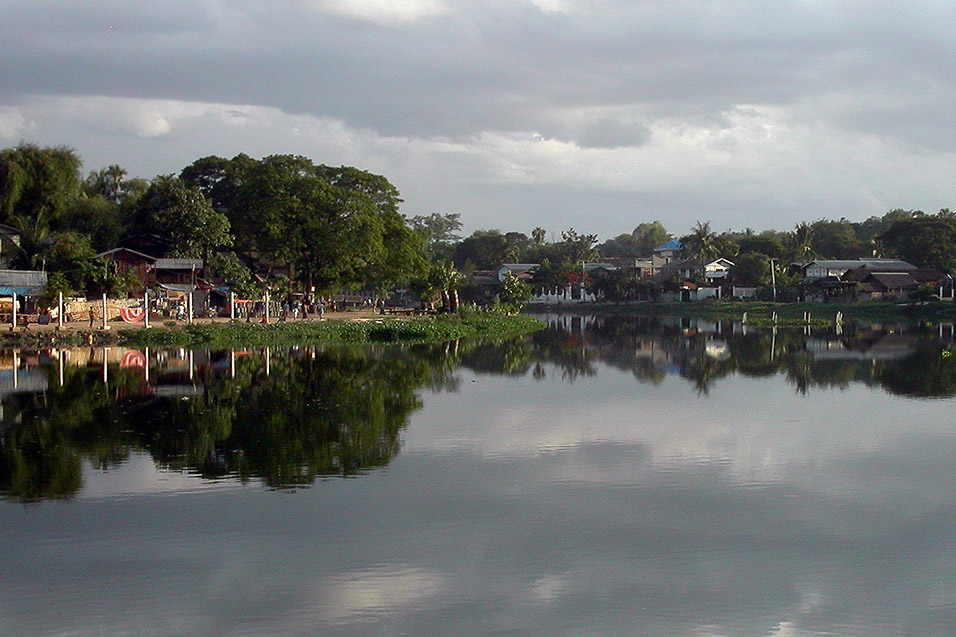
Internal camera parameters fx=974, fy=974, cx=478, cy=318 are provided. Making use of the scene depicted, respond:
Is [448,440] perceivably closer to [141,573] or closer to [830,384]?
[141,573]

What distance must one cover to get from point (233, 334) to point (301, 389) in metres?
15.8

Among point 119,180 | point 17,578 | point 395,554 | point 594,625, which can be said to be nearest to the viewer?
point 594,625

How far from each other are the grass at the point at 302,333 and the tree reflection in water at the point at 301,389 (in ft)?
8.43

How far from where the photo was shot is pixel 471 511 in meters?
11.7

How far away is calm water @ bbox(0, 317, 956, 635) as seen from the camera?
8602mm

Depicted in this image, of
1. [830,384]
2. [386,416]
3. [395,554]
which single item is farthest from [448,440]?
[830,384]

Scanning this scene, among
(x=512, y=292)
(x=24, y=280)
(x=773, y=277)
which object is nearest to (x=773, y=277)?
(x=773, y=277)

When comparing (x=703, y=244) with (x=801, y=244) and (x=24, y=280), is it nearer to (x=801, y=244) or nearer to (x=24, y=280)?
(x=801, y=244)

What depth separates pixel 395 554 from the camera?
10078 millimetres

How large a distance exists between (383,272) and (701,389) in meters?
30.5

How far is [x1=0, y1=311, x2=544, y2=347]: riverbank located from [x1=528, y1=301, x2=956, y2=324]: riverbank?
30.8m

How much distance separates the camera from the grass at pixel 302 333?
122ft

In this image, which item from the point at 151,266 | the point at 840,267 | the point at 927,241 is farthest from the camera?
the point at 840,267

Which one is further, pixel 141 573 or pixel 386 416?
pixel 386 416
